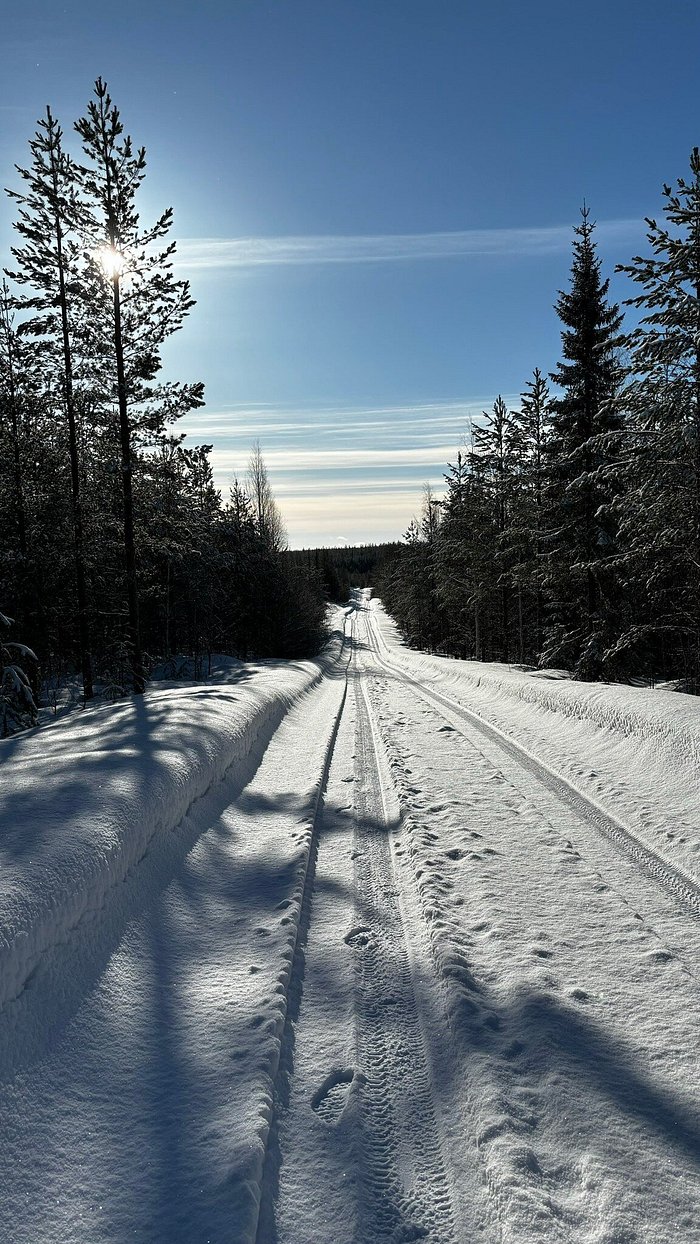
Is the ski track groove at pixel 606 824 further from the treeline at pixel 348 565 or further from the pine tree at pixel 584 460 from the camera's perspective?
the treeline at pixel 348 565

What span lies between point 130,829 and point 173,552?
41.0 feet

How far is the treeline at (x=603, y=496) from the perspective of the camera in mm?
12281

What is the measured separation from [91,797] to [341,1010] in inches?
113

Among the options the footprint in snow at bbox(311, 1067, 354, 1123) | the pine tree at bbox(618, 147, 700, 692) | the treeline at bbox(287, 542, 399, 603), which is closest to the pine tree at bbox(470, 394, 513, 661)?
the pine tree at bbox(618, 147, 700, 692)

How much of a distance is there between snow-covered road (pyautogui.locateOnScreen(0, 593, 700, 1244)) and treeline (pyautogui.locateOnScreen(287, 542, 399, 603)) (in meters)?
85.4

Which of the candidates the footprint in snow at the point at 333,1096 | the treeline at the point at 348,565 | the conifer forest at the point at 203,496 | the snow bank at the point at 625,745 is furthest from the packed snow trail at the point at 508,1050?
the treeline at the point at 348,565

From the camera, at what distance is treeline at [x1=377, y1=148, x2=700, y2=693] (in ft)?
40.3

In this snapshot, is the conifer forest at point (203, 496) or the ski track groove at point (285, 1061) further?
the conifer forest at point (203, 496)

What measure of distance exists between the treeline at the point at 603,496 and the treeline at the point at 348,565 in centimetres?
6219

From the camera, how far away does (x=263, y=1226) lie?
88.5 inches

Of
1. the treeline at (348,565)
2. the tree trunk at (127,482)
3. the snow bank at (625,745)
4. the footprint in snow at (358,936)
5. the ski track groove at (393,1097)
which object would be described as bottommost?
the ski track groove at (393,1097)

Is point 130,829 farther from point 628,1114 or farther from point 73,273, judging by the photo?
point 73,273

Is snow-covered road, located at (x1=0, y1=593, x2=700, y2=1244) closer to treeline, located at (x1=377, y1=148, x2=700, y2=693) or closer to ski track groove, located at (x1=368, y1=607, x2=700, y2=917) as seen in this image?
ski track groove, located at (x1=368, y1=607, x2=700, y2=917)

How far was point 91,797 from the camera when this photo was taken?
204 inches
